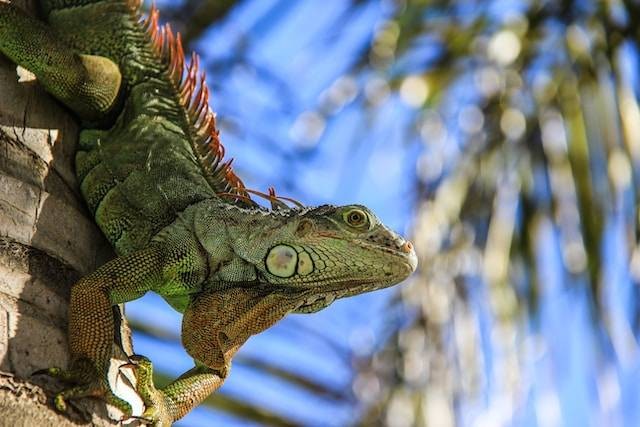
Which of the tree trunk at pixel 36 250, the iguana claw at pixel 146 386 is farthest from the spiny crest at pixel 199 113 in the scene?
the iguana claw at pixel 146 386

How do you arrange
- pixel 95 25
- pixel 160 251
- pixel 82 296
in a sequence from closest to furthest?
pixel 82 296 → pixel 160 251 → pixel 95 25

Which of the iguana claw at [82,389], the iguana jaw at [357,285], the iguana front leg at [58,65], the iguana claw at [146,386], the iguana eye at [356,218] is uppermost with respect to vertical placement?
the iguana front leg at [58,65]

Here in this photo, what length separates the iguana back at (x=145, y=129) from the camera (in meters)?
3.57

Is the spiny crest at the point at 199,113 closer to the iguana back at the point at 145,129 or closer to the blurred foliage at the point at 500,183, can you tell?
the iguana back at the point at 145,129

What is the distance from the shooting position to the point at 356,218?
3541mm

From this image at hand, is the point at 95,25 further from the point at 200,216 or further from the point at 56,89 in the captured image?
the point at 200,216

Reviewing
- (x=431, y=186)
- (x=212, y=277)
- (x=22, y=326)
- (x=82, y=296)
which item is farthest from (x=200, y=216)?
(x=431, y=186)

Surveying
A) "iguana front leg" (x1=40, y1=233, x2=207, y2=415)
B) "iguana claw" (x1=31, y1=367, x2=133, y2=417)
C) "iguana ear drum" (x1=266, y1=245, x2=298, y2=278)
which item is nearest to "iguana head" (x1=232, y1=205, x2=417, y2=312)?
"iguana ear drum" (x1=266, y1=245, x2=298, y2=278)

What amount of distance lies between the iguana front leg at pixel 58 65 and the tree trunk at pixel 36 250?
118 mm

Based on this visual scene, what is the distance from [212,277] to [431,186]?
2.79 metres

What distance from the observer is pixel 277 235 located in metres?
3.54

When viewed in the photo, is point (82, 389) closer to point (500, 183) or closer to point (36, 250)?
point (36, 250)

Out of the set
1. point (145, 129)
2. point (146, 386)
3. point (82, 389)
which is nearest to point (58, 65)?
point (145, 129)

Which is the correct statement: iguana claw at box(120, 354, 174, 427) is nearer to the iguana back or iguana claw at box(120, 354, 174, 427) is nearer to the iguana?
the iguana
